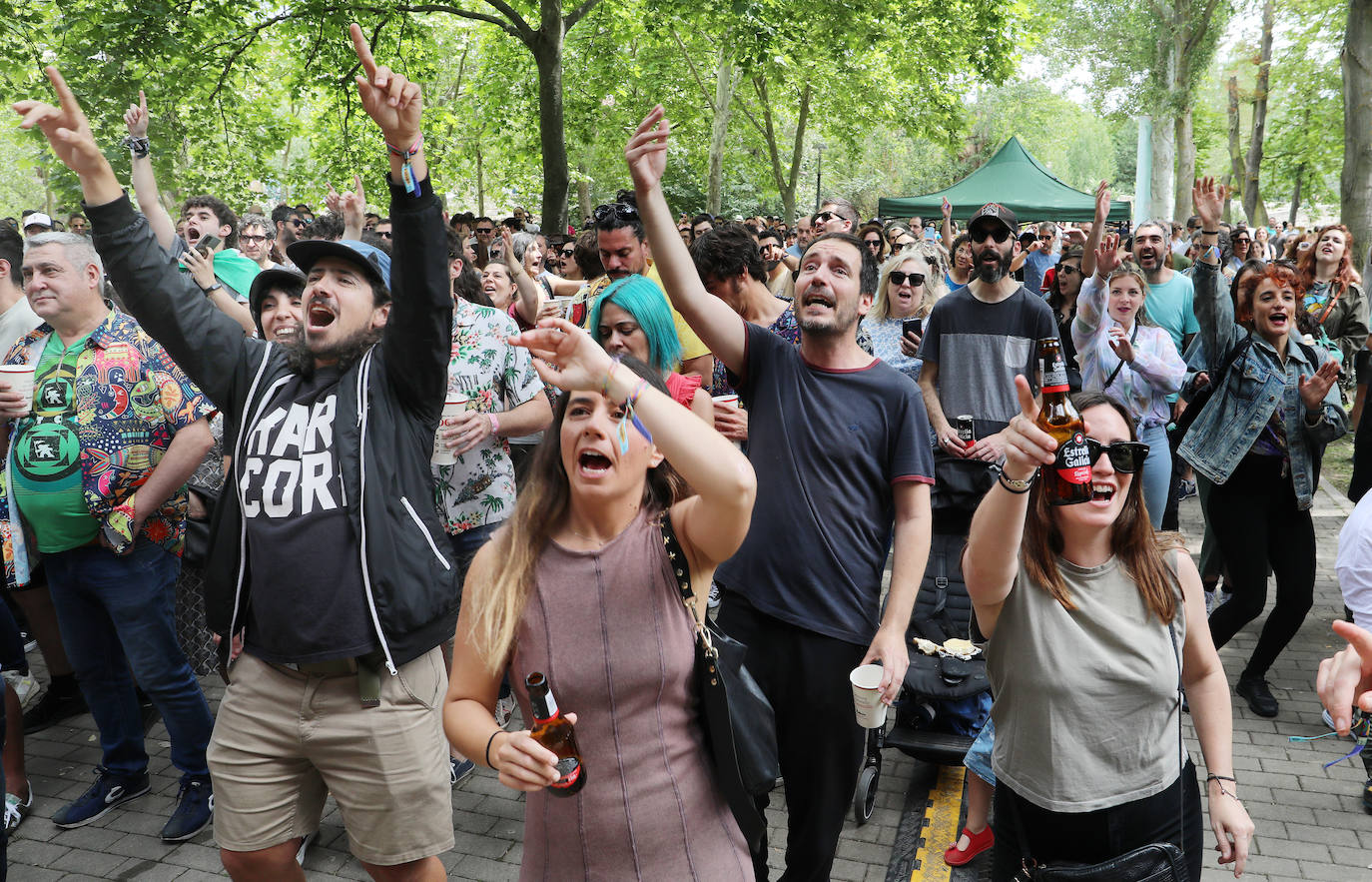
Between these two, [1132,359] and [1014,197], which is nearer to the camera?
[1132,359]

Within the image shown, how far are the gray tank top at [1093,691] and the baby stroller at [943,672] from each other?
4.94ft

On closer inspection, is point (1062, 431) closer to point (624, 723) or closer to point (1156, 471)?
point (624, 723)

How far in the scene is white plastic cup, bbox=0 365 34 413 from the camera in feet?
12.9

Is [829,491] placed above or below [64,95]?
below

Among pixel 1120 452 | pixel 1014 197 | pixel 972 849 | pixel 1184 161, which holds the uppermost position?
pixel 1184 161

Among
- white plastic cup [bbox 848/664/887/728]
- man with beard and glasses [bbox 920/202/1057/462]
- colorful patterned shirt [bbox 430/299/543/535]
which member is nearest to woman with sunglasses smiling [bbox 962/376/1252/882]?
white plastic cup [bbox 848/664/887/728]

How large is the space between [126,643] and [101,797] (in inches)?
31.5

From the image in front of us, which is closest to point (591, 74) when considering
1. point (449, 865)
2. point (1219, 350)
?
point (1219, 350)

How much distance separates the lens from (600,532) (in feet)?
7.51

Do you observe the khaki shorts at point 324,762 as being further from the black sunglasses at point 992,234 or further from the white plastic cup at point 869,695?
the black sunglasses at point 992,234

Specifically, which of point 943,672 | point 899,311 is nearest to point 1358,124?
point 899,311

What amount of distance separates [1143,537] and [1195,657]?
0.40 meters

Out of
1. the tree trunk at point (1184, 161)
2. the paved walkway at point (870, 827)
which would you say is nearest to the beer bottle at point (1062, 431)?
the paved walkway at point (870, 827)

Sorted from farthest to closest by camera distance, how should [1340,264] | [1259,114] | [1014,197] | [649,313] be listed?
[1259,114] < [1014,197] < [1340,264] < [649,313]
